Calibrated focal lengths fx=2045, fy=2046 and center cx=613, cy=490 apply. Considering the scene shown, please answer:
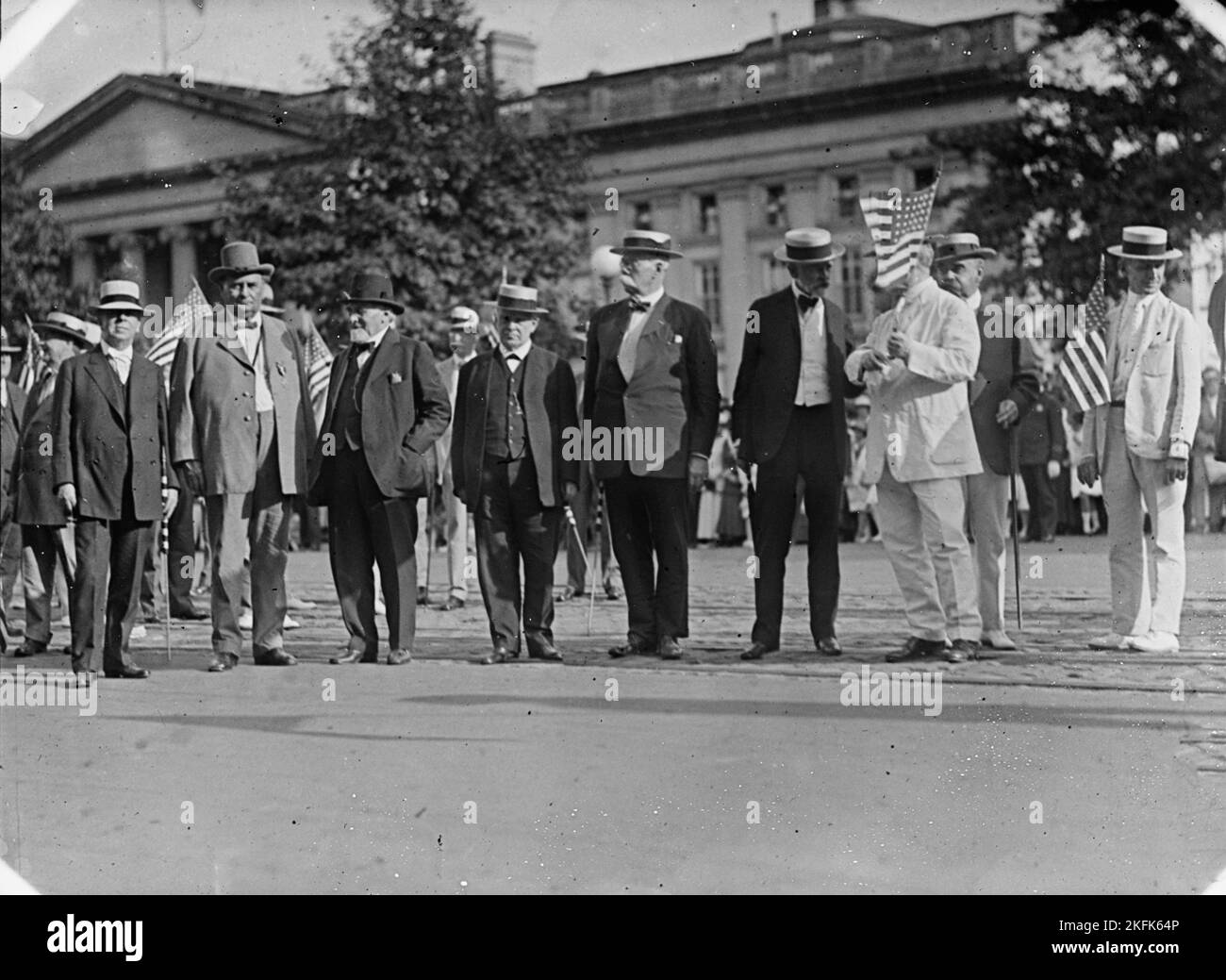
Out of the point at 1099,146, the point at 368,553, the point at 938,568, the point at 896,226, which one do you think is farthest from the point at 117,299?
the point at 1099,146

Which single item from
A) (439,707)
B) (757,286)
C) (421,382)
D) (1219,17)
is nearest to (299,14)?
(421,382)

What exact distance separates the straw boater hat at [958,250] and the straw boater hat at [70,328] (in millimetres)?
5277

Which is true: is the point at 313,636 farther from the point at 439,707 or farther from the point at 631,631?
the point at 439,707

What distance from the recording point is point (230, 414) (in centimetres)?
1126

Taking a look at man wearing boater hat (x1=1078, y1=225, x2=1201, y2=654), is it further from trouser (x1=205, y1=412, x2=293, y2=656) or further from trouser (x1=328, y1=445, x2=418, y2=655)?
trouser (x1=205, y1=412, x2=293, y2=656)

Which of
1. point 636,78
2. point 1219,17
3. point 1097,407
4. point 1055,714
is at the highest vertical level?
point 636,78

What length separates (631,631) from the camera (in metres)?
11.0

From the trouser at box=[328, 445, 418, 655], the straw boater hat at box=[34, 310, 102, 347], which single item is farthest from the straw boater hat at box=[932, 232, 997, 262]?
the straw boater hat at box=[34, 310, 102, 347]

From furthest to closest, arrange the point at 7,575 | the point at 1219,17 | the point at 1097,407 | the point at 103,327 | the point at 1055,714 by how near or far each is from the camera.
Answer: the point at 7,575 → the point at 103,327 → the point at 1097,407 → the point at 1055,714 → the point at 1219,17

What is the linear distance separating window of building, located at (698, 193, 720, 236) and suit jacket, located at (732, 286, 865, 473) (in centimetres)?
967

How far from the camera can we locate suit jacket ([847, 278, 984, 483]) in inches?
408

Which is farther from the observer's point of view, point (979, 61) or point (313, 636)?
point (313, 636)

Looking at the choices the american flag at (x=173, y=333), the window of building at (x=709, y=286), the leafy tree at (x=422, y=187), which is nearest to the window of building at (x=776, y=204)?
the window of building at (x=709, y=286)

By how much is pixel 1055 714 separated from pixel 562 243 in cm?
1959
